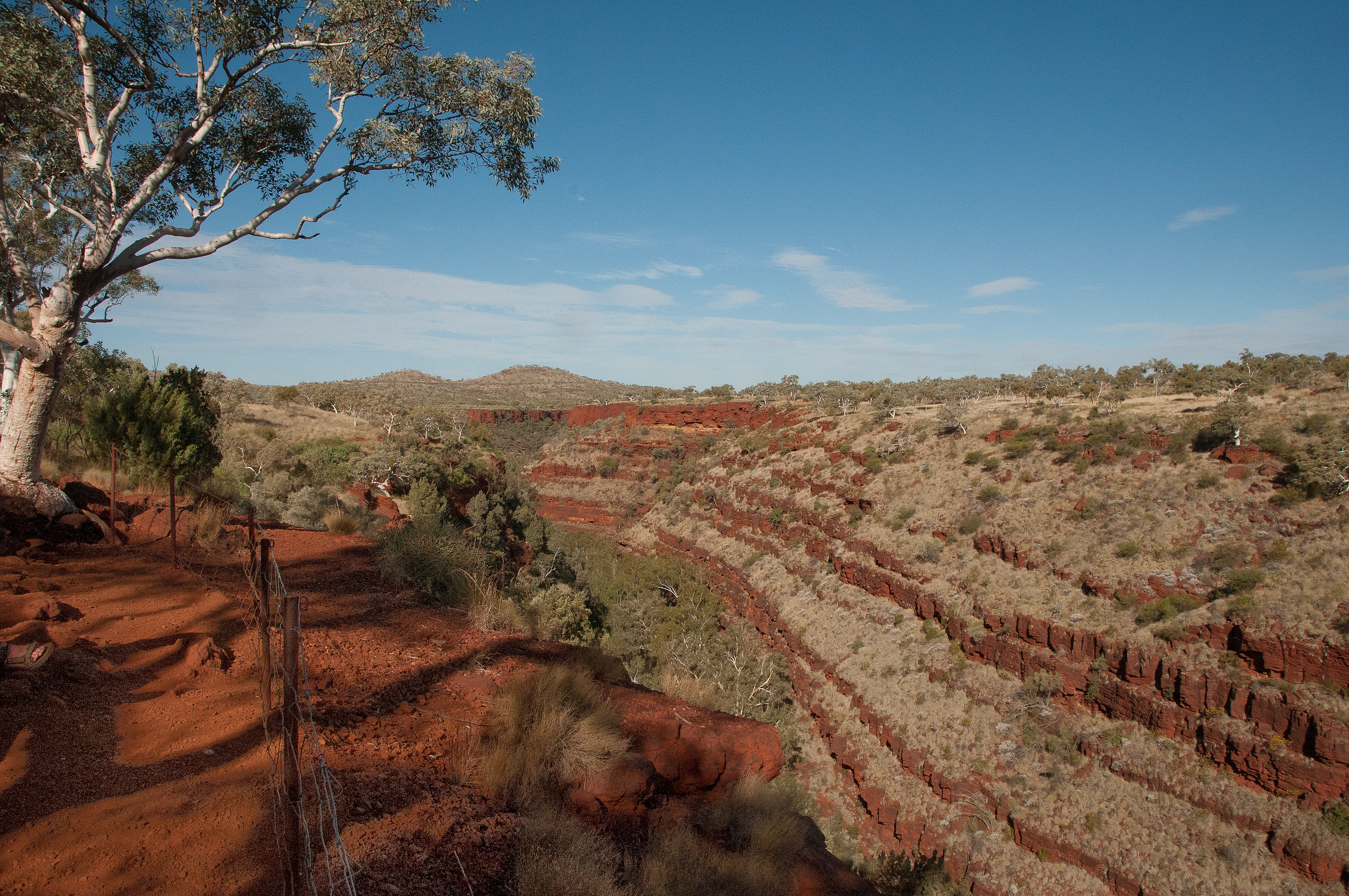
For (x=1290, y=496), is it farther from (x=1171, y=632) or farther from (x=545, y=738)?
(x=545, y=738)

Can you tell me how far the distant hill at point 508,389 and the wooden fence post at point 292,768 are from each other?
63292 mm

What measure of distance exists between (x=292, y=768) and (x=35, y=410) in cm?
789

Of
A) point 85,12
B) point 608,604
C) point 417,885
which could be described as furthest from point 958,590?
point 85,12

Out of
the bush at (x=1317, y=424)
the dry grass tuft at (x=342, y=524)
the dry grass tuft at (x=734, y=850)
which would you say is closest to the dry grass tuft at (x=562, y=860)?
the dry grass tuft at (x=734, y=850)

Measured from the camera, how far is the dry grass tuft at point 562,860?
3340 mm

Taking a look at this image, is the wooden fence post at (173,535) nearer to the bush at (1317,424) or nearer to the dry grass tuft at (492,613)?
the dry grass tuft at (492,613)

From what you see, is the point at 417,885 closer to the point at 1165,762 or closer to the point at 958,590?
the point at 1165,762

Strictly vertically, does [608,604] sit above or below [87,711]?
below

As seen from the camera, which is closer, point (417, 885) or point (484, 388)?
point (417, 885)

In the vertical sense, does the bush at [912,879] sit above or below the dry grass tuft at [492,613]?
below

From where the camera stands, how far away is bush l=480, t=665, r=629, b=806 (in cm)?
431

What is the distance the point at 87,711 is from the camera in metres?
4.21

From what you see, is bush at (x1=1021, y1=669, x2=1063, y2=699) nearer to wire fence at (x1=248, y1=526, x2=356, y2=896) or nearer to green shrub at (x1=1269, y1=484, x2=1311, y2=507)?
green shrub at (x1=1269, y1=484, x2=1311, y2=507)

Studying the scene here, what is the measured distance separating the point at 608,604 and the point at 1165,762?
20607 mm
